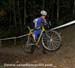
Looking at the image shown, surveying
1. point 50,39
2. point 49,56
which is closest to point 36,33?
point 50,39

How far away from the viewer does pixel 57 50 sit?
353 inches

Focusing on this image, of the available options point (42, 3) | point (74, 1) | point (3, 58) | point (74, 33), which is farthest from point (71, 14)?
point (3, 58)

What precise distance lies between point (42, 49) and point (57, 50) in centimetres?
53

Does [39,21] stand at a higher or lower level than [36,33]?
higher

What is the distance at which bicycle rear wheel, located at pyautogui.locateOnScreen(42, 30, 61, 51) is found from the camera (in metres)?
8.85

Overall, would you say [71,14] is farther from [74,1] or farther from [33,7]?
[33,7]

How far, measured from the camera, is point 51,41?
29.4ft

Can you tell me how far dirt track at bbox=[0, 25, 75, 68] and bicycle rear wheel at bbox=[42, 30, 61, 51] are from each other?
194 mm

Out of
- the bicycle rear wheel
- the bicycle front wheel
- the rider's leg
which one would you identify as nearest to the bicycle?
the bicycle rear wheel

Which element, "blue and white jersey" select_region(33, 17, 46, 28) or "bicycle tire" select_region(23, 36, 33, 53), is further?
"bicycle tire" select_region(23, 36, 33, 53)

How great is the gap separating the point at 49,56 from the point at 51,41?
0.52 meters

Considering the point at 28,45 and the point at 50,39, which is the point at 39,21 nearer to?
the point at 50,39

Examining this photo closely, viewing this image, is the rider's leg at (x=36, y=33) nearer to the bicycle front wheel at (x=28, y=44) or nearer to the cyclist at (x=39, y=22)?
the cyclist at (x=39, y=22)

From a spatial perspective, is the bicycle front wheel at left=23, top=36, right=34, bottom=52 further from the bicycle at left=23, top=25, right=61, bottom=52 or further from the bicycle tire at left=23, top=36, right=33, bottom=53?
the bicycle at left=23, top=25, right=61, bottom=52
